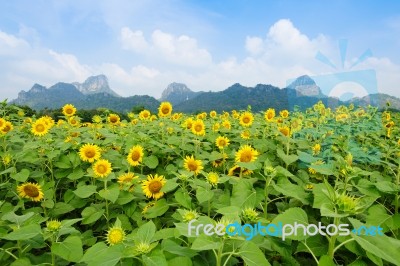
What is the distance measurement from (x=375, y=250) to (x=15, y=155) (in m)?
2.93

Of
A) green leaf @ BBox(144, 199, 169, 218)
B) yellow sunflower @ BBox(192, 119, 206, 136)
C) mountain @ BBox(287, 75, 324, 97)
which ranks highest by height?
mountain @ BBox(287, 75, 324, 97)

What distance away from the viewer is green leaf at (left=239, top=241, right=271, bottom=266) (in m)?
1.40

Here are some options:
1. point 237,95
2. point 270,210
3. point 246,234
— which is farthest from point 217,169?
point 237,95

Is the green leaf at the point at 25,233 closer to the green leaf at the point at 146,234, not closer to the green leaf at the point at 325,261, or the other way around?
the green leaf at the point at 146,234

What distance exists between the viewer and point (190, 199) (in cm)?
217

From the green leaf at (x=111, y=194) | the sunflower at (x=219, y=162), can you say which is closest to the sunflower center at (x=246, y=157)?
the sunflower at (x=219, y=162)

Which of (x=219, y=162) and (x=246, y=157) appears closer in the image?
(x=246, y=157)

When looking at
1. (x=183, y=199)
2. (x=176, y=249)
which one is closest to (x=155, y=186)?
(x=183, y=199)

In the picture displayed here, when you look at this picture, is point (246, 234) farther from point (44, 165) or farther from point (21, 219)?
point (44, 165)

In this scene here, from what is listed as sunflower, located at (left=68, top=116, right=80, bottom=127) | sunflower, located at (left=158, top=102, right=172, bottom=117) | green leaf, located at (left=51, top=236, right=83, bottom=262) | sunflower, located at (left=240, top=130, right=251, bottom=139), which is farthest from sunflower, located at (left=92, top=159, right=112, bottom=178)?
sunflower, located at (left=68, top=116, right=80, bottom=127)

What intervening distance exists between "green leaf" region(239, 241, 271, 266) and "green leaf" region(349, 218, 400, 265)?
394 millimetres

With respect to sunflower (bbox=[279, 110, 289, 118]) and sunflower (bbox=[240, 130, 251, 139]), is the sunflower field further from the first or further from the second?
sunflower (bbox=[279, 110, 289, 118])

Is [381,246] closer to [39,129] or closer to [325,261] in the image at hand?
[325,261]

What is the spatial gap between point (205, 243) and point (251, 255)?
22 centimetres
